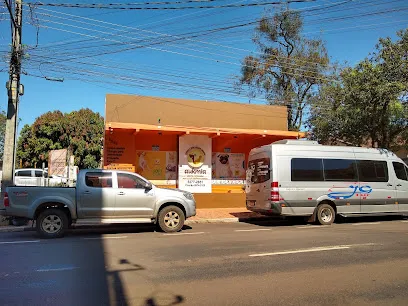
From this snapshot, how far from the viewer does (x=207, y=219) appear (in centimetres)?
1370

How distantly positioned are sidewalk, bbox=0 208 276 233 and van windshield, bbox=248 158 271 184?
173 cm

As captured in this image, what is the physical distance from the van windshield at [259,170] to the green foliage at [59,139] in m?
25.1

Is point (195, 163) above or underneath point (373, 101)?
underneath

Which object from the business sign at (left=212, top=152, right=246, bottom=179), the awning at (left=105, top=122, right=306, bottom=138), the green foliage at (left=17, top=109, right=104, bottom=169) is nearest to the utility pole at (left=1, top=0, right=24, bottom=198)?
the awning at (left=105, top=122, right=306, bottom=138)

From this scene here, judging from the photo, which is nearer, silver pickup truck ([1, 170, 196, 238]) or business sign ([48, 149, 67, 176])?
silver pickup truck ([1, 170, 196, 238])

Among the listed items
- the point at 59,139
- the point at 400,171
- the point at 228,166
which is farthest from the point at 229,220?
Answer: the point at 59,139

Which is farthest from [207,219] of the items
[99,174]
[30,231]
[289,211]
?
[30,231]

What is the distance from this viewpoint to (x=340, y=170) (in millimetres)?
13188

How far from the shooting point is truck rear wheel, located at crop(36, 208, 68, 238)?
9859 mm

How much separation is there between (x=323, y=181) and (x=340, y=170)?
85 centimetres

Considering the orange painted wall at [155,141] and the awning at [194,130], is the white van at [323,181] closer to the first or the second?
the awning at [194,130]

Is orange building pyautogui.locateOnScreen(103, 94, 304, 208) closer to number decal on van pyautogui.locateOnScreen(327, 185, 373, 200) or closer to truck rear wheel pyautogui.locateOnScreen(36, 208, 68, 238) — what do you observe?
number decal on van pyautogui.locateOnScreen(327, 185, 373, 200)

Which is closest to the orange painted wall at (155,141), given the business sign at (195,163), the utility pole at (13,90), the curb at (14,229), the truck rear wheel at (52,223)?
the business sign at (195,163)

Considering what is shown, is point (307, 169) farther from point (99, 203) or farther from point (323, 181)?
point (99, 203)
